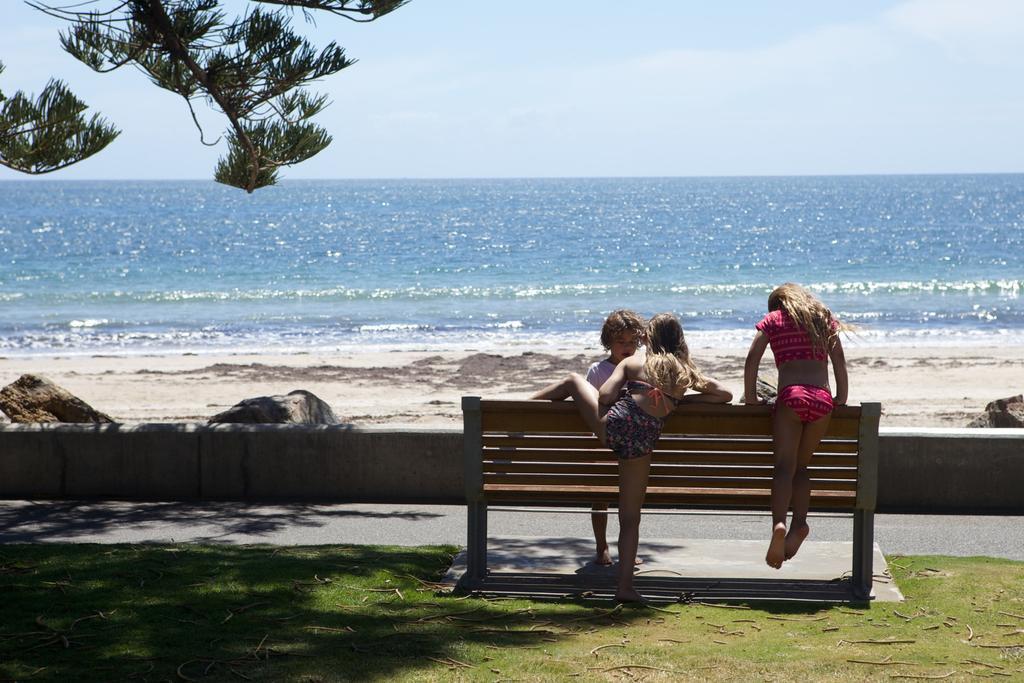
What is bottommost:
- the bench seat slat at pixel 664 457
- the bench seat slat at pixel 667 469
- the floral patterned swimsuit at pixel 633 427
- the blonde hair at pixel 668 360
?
the bench seat slat at pixel 667 469

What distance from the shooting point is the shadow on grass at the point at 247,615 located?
3.92 m

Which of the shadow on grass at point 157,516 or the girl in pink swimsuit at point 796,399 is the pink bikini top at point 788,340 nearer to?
the girl in pink swimsuit at point 796,399

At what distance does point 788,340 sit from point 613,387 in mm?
786

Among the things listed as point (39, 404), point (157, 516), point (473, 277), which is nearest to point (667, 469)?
point (157, 516)

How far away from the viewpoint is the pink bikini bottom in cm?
484

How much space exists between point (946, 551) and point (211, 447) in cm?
437

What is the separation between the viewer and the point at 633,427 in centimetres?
485

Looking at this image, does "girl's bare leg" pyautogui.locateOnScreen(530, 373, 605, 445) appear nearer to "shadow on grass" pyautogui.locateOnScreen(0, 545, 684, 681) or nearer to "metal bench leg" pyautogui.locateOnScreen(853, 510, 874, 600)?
"shadow on grass" pyautogui.locateOnScreen(0, 545, 684, 681)

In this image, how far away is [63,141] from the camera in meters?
9.34

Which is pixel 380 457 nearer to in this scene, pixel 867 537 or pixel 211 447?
Answer: pixel 211 447

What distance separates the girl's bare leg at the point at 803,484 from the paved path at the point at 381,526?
4.08 ft

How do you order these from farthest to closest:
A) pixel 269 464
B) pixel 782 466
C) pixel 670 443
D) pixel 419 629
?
1. pixel 269 464
2. pixel 670 443
3. pixel 782 466
4. pixel 419 629

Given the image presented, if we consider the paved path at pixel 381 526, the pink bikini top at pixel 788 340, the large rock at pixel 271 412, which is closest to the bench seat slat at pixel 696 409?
the pink bikini top at pixel 788 340

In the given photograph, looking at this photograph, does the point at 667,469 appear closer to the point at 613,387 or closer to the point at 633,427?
the point at 633,427
